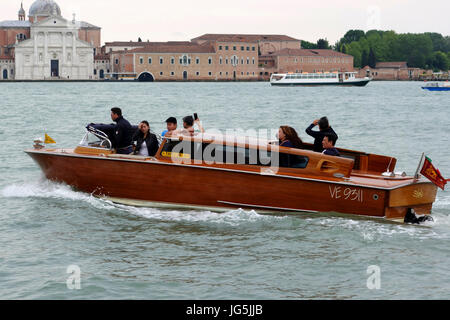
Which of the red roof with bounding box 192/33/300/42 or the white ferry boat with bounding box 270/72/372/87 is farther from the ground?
the red roof with bounding box 192/33/300/42

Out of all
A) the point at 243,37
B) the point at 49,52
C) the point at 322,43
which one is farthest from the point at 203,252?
the point at 322,43

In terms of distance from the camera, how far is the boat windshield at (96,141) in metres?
9.98

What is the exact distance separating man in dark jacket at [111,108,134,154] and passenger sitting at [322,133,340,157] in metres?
2.88

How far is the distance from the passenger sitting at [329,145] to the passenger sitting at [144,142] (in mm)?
2397

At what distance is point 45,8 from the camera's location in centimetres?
11394

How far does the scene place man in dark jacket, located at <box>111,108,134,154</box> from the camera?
9.96m

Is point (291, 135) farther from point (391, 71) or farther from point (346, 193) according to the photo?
point (391, 71)

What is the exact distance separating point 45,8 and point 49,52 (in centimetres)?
918

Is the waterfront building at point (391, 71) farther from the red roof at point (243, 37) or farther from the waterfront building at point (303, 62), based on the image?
the red roof at point (243, 37)

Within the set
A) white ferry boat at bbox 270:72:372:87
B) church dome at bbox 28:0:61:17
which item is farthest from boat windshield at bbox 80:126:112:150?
church dome at bbox 28:0:61:17

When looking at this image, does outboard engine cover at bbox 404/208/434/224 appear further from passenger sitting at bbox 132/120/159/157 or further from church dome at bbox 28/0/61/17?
church dome at bbox 28/0/61/17

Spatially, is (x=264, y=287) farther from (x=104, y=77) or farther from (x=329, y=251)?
(x=104, y=77)
